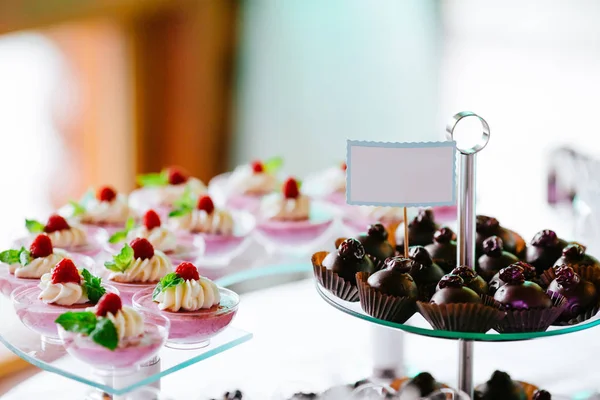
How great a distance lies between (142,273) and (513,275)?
864 mm

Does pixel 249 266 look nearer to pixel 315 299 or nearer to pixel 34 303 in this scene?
pixel 315 299

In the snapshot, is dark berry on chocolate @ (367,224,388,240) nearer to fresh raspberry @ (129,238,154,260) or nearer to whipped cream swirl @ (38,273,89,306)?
fresh raspberry @ (129,238,154,260)

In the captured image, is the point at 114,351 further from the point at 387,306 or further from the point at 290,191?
the point at 290,191

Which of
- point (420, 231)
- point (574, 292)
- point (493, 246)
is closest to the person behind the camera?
point (574, 292)

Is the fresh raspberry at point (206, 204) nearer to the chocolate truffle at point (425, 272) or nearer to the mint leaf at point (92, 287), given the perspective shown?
the mint leaf at point (92, 287)

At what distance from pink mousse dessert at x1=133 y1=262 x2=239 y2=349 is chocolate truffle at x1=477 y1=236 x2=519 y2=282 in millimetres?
587

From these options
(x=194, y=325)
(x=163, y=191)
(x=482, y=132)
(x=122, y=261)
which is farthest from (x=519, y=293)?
(x=163, y=191)

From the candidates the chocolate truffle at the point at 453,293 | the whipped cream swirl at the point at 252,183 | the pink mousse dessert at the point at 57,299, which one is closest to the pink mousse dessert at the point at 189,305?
the pink mousse dessert at the point at 57,299

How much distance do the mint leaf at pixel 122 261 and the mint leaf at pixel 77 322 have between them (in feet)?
1.41

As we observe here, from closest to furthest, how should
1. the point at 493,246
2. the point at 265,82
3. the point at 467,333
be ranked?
the point at 467,333
the point at 493,246
the point at 265,82

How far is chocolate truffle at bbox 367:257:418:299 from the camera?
1776 millimetres

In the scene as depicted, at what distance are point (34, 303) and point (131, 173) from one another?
388cm

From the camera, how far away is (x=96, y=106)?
5.41m

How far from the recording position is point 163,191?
9.59 ft
